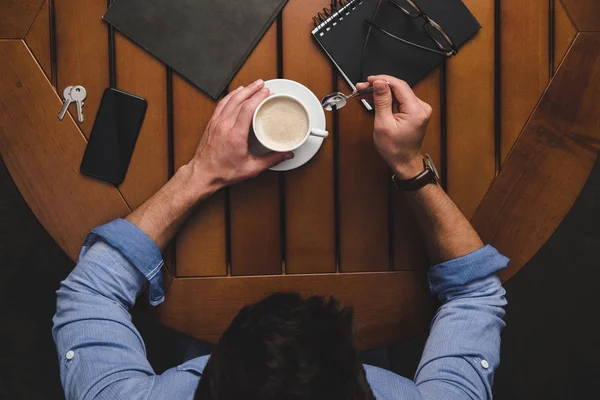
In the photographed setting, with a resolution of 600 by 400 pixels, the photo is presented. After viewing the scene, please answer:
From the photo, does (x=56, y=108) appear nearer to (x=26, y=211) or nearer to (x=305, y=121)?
(x=305, y=121)

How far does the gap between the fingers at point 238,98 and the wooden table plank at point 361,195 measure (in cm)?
14

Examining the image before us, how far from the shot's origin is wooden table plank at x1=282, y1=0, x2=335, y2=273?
877 mm

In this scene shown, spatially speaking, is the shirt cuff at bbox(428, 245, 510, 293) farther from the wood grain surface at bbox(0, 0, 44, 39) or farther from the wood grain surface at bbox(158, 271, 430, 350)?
the wood grain surface at bbox(0, 0, 44, 39)

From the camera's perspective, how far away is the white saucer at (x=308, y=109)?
33.2 inches

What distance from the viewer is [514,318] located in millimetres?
1473

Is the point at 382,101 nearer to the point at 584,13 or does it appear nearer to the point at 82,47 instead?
the point at 584,13

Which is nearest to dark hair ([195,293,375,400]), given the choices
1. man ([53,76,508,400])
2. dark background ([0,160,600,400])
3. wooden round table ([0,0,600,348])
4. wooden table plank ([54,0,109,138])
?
man ([53,76,508,400])

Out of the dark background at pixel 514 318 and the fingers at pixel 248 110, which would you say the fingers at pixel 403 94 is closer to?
the fingers at pixel 248 110

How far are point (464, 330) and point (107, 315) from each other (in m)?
0.55

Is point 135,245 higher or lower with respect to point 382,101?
lower

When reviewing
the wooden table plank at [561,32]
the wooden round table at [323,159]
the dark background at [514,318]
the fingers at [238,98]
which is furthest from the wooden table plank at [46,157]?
the wooden table plank at [561,32]

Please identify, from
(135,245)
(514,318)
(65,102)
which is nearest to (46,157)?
(65,102)

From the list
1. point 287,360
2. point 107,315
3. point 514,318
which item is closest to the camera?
point 287,360

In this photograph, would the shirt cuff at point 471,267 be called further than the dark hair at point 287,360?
Yes
